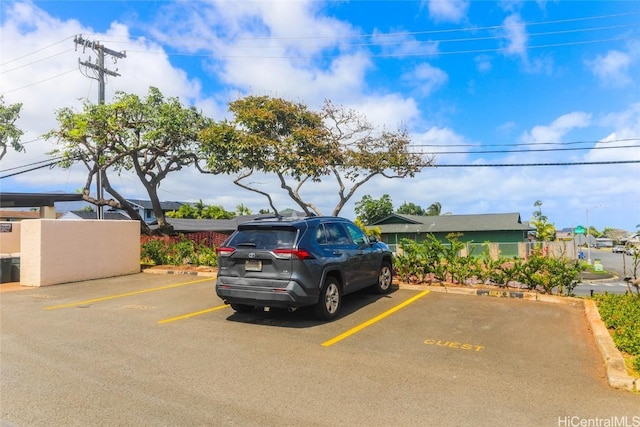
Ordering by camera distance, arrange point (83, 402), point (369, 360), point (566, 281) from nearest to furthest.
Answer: point (83, 402) < point (369, 360) < point (566, 281)

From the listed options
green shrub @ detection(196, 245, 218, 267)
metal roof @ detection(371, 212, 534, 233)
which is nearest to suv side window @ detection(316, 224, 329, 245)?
green shrub @ detection(196, 245, 218, 267)

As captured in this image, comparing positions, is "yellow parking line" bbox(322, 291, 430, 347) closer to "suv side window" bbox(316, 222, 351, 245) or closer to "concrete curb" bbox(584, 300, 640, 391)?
"suv side window" bbox(316, 222, 351, 245)

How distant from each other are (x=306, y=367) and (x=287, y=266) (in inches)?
76.5

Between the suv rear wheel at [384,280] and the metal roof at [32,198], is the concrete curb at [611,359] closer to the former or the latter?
the suv rear wheel at [384,280]

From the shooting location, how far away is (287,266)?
6.73 meters

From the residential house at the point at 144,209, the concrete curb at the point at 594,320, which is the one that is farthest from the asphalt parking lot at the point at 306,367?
the residential house at the point at 144,209

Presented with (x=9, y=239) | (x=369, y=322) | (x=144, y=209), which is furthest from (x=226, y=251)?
(x=144, y=209)

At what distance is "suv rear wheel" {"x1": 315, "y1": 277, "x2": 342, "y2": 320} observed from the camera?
7.10m

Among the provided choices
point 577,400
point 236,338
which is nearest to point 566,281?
point 577,400

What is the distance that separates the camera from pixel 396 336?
6.43 meters

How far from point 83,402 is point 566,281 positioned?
29.9 ft

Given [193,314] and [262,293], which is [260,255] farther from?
[193,314]

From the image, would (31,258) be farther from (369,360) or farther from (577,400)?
(577,400)

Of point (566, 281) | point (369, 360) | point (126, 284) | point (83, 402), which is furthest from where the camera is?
point (126, 284)
